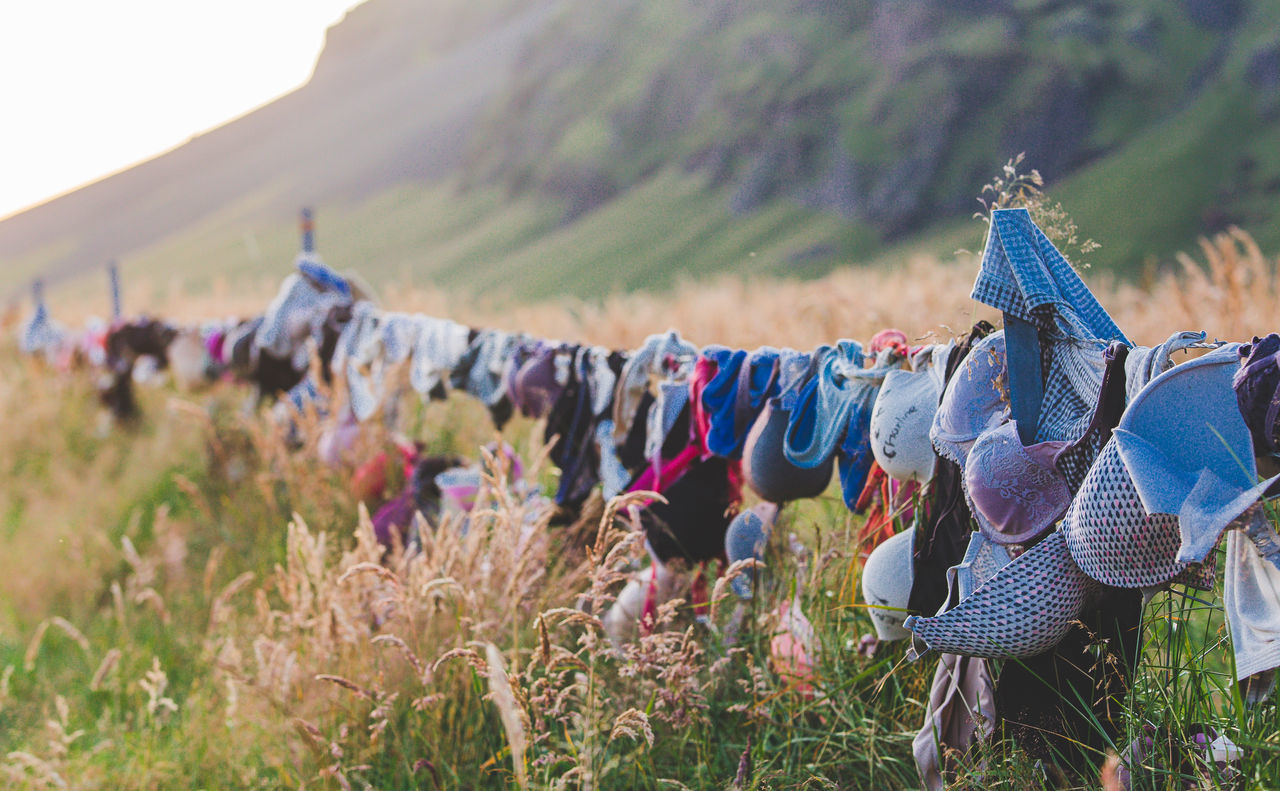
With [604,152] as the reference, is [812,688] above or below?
below

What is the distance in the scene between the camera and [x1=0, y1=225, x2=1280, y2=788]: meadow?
1.60 metres

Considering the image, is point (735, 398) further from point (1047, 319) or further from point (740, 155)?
point (740, 155)

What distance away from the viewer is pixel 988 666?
5.01 ft

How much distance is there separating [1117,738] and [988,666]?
21 centimetres

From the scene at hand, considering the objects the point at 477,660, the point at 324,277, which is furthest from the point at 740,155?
the point at 477,660

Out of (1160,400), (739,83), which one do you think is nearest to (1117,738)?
(1160,400)

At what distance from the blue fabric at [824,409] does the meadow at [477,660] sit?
18cm

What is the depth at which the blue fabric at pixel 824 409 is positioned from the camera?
1.78 m

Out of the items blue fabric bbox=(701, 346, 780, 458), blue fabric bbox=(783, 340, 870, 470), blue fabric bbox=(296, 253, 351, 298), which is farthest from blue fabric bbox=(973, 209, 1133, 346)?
blue fabric bbox=(296, 253, 351, 298)

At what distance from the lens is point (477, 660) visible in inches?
56.8

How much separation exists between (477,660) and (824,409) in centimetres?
84

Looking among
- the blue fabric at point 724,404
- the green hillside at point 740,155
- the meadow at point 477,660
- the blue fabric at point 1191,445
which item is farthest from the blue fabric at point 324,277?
the green hillside at point 740,155

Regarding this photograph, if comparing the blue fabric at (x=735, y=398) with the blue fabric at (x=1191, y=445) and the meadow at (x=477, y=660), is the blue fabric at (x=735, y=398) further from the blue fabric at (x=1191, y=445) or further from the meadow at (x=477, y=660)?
the blue fabric at (x=1191, y=445)

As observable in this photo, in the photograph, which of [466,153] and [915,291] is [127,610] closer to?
[915,291]
